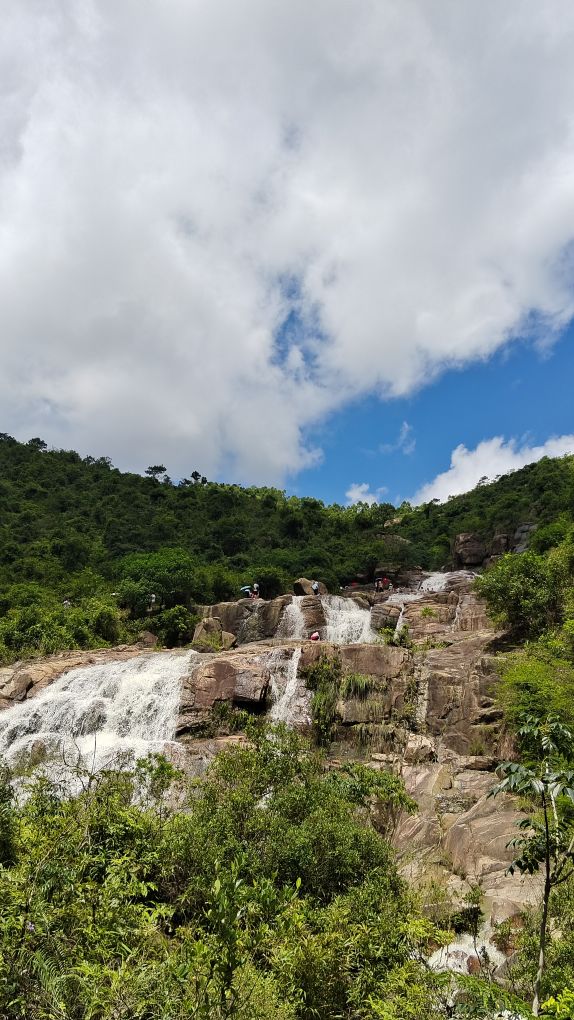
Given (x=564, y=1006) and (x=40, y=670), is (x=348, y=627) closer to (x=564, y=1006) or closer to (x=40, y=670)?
(x=40, y=670)

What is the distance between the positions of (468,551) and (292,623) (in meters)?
24.1

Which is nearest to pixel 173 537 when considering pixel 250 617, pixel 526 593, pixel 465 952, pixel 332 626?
pixel 250 617

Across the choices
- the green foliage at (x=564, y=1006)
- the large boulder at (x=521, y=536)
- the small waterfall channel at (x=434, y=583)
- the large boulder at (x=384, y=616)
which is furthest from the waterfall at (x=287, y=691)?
the large boulder at (x=521, y=536)

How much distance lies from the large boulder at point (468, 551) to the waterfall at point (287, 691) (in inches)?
1203

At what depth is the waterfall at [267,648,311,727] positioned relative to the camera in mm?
20109

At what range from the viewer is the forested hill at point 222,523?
4381 cm

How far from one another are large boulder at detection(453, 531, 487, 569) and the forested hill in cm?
115

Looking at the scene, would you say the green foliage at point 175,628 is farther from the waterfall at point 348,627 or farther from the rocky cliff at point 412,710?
the waterfall at point 348,627

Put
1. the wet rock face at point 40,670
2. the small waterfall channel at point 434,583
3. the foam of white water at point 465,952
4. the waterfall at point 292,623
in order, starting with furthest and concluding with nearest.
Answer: the small waterfall channel at point 434,583, the waterfall at point 292,623, the wet rock face at point 40,670, the foam of white water at point 465,952

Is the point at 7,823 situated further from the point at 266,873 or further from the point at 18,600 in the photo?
the point at 18,600

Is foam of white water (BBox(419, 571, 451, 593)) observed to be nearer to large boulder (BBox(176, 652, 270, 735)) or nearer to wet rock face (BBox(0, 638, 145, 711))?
large boulder (BBox(176, 652, 270, 735))

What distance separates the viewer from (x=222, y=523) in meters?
59.1

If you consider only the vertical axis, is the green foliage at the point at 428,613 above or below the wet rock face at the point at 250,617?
below

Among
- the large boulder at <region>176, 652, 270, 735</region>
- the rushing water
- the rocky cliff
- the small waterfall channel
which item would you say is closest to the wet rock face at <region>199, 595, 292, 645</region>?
the rushing water
